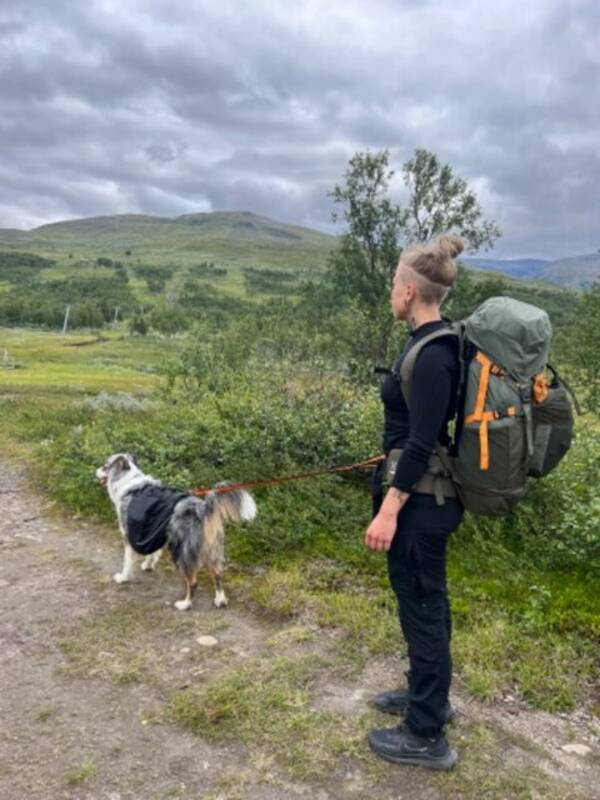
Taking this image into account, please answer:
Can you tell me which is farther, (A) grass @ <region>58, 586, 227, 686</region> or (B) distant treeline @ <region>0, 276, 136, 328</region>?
(B) distant treeline @ <region>0, 276, 136, 328</region>

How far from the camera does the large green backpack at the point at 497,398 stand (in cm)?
388

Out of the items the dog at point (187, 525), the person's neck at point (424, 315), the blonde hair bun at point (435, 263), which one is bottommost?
the dog at point (187, 525)

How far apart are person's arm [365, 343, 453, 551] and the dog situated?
3.42 meters

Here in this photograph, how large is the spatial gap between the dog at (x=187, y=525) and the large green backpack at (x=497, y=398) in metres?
3.54

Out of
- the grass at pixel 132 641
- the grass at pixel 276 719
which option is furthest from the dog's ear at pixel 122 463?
the grass at pixel 276 719

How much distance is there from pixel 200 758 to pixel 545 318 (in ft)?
13.2

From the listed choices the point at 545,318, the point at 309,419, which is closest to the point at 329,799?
the point at 545,318

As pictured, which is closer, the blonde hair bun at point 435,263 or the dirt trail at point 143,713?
the blonde hair bun at point 435,263

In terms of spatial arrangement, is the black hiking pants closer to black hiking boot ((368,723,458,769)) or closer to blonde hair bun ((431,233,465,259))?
black hiking boot ((368,723,458,769))

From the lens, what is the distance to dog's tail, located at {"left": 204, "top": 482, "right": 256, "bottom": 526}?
704 centimetres

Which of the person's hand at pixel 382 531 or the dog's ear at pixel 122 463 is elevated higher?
the person's hand at pixel 382 531

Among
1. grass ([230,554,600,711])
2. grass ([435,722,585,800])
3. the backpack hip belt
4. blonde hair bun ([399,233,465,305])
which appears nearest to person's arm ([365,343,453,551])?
the backpack hip belt

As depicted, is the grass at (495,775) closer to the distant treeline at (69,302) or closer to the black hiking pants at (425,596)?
the black hiking pants at (425,596)

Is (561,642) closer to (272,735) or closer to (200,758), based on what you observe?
(272,735)
